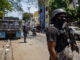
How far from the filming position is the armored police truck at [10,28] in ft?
66.3

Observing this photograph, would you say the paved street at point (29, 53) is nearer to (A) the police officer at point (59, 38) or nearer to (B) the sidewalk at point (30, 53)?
(B) the sidewalk at point (30, 53)

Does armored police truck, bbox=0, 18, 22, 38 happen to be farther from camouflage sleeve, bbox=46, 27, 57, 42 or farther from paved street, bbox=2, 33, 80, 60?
camouflage sleeve, bbox=46, 27, 57, 42

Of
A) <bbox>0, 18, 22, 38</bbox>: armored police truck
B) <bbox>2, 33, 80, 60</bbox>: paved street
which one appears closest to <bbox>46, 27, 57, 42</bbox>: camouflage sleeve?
<bbox>2, 33, 80, 60</bbox>: paved street

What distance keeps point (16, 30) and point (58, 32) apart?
1795 centimetres

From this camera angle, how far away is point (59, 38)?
292 centimetres

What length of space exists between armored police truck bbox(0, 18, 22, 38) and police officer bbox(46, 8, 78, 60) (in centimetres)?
1756

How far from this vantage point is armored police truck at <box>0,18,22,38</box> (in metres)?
20.2

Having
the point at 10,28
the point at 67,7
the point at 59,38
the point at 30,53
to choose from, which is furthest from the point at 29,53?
the point at 67,7

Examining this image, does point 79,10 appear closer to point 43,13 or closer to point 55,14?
point 55,14

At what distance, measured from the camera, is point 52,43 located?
9.36ft

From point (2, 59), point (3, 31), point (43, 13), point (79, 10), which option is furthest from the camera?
point (43, 13)

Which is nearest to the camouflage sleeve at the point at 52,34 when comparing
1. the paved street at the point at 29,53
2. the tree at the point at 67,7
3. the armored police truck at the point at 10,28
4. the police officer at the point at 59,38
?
the police officer at the point at 59,38

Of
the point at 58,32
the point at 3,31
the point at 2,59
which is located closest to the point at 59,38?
the point at 58,32

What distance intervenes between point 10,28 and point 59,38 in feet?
60.5
